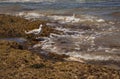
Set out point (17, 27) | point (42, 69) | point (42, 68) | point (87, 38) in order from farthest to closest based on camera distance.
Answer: point (17, 27)
point (87, 38)
point (42, 68)
point (42, 69)

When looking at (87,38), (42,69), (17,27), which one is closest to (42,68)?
(42,69)

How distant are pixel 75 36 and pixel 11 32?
114 inches

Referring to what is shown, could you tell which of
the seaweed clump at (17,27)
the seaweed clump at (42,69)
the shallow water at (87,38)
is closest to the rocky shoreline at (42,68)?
the seaweed clump at (42,69)

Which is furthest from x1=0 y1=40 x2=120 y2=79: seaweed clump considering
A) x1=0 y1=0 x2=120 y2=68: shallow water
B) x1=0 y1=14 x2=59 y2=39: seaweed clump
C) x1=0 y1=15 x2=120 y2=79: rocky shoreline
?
x1=0 y1=14 x2=59 y2=39: seaweed clump

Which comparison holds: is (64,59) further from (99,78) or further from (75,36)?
(75,36)

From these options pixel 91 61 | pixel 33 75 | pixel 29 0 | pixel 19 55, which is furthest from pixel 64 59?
pixel 29 0

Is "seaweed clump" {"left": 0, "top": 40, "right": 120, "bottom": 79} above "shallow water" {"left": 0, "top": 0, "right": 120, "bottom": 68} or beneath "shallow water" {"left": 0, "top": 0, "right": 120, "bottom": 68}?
above

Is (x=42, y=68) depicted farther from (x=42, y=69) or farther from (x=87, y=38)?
(x=87, y=38)

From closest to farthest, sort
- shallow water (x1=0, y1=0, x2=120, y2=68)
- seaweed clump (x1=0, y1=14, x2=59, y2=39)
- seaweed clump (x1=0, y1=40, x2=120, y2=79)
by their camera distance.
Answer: seaweed clump (x1=0, y1=40, x2=120, y2=79) → shallow water (x1=0, y1=0, x2=120, y2=68) → seaweed clump (x1=0, y1=14, x2=59, y2=39)

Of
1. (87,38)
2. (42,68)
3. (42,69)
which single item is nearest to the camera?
(42,69)

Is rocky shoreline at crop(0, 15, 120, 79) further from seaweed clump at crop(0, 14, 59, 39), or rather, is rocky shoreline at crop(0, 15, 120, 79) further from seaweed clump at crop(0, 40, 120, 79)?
seaweed clump at crop(0, 14, 59, 39)

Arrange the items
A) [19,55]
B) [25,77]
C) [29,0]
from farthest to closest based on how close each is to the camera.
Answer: [29,0] → [19,55] → [25,77]

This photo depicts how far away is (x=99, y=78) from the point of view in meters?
8.19

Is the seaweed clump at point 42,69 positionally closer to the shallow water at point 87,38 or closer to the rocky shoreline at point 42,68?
the rocky shoreline at point 42,68
